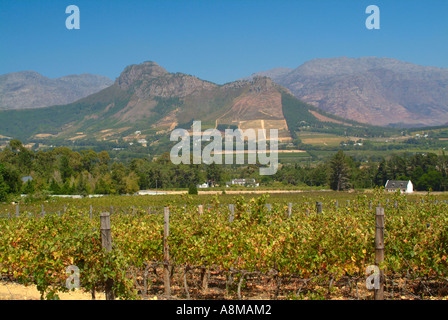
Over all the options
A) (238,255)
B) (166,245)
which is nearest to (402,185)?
(238,255)

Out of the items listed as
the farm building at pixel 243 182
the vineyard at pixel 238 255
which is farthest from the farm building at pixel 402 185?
the vineyard at pixel 238 255

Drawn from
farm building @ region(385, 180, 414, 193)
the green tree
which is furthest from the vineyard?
the green tree

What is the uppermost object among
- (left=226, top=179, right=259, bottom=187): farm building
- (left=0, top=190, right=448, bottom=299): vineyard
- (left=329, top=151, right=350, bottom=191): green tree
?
(left=0, top=190, right=448, bottom=299): vineyard

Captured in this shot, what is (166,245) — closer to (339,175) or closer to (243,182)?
(339,175)

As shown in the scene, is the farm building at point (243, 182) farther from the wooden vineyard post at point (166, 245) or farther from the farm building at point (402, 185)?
the wooden vineyard post at point (166, 245)

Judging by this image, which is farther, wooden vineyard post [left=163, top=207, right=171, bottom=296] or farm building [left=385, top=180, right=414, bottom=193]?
farm building [left=385, top=180, right=414, bottom=193]

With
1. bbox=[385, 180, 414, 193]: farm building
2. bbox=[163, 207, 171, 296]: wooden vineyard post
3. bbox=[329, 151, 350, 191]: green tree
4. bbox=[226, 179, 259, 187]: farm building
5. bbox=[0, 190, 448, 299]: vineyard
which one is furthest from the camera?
bbox=[226, 179, 259, 187]: farm building

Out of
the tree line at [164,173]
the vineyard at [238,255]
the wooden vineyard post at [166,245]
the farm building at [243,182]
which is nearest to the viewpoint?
the vineyard at [238,255]

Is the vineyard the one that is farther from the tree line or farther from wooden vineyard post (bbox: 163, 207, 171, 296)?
the tree line

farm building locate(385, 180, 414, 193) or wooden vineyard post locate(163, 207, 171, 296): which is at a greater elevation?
wooden vineyard post locate(163, 207, 171, 296)

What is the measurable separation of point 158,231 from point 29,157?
2945 inches
